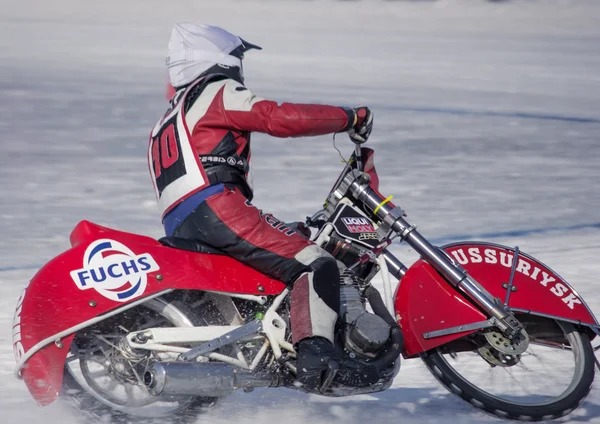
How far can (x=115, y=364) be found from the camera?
4406 mm

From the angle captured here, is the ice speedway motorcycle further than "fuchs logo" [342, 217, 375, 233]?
No

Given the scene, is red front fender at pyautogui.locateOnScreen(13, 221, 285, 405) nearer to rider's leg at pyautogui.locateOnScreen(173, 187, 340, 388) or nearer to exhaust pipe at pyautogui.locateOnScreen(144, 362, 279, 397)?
rider's leg at pyautogui.locateOnScreen(173, 187, 340, 388)

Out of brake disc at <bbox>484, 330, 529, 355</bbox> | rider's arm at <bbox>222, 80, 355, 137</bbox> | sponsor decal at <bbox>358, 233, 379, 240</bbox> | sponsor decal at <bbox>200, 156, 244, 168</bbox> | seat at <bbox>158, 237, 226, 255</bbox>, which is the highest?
Answer: rider's arm at <bbox>222, 80, 355, 137</bbox>

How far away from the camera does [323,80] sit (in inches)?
694

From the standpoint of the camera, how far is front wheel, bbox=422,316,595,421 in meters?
4.76

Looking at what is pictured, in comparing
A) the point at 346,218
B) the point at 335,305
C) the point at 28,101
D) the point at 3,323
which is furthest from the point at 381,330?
the point at 28,101

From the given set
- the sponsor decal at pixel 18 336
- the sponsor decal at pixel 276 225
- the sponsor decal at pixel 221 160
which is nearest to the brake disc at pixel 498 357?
the sponsor decal at pixel 276 225

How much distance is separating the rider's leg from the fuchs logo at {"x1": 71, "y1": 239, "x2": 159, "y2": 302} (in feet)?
1.05

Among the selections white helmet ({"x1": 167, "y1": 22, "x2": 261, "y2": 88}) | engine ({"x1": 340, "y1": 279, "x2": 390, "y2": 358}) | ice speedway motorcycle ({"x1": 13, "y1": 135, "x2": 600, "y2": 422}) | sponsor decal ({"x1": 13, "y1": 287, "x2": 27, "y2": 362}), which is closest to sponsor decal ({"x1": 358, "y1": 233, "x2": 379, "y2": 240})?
ice speedway motorcycle ({"x1": 13, "y1": 135, "x2": 600, "y2": 422})

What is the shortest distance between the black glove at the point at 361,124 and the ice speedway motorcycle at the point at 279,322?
0.12 m

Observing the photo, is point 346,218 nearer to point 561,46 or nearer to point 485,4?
point 561,46

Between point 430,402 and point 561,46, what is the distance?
19.5 meters

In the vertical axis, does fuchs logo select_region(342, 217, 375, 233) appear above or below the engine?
above

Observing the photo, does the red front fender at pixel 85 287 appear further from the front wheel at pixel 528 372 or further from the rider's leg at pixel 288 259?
the front wheel at pixel 528 372
